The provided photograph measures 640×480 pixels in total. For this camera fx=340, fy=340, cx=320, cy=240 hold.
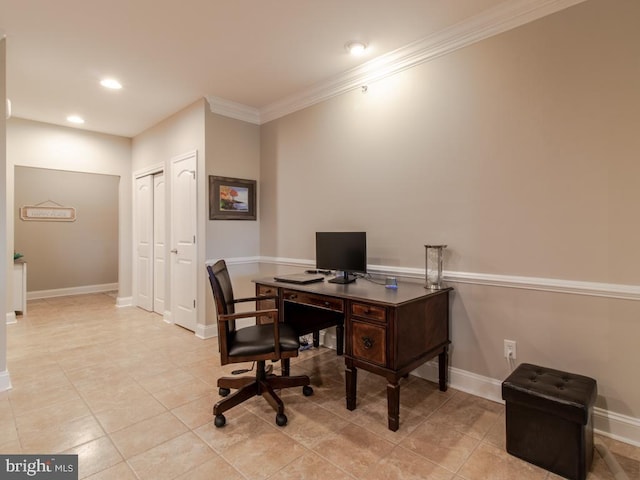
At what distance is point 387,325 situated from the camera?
202 cm

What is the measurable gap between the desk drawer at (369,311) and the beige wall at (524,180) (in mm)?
800

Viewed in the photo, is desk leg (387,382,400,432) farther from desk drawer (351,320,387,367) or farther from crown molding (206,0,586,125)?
crown molding (206,0,586,125)

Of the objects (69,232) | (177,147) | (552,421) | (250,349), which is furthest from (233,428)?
(69,232)

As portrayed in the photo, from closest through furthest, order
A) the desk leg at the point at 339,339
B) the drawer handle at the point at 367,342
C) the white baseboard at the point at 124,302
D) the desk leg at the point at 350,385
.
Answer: the drawer handle at the point at 367,342 < the desk leg at the point at 350,385 < the desk leg at the point at 339,339 < the white baseboard at the point at 124,302

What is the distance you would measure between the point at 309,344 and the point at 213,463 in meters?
1.83

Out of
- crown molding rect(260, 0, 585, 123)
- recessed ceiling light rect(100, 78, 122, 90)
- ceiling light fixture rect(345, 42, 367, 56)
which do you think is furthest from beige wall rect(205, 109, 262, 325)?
ceiling light fixture rect(345, 42, 367, 56)

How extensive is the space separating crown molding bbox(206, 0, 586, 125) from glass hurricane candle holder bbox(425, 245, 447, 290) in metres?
1.47

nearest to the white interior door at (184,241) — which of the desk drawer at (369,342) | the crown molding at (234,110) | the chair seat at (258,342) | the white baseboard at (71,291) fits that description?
the crown molding at (234,110)

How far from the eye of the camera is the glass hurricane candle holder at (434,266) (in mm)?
2467

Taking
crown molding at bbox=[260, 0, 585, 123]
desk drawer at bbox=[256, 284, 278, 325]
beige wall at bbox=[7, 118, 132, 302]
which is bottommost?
desk drawer at bbox=[256, 284, 278, 325]

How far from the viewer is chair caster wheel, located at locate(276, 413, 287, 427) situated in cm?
Answer: 205

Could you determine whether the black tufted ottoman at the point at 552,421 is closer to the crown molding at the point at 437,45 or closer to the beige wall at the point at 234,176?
the crown molding at the point at 437,45

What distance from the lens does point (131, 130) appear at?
16.3 feet

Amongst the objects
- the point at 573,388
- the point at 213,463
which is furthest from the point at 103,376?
the point at 573,388
